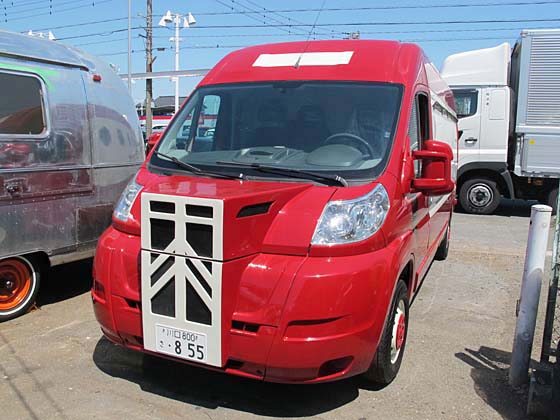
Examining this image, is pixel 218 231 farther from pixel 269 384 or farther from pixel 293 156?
pixel 269 384

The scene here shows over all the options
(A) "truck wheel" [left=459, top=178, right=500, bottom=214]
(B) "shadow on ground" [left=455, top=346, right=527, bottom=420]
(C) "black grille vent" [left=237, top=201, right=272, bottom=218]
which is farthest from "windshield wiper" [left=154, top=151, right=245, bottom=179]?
(A) "truck wheel" [left=459, top=178, right=500, bottom=214]

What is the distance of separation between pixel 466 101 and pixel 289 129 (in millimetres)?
8327

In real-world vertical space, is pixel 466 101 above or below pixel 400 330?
above

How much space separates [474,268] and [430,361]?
329cm

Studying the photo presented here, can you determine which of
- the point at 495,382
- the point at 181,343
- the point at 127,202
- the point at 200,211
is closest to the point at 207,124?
the point at 127,202

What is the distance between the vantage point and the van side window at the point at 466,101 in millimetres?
10969

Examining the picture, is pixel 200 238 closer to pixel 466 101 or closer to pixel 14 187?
pixel 14 187

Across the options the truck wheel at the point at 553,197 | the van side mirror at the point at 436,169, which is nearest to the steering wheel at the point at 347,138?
the van side mirror at the point at 436,169

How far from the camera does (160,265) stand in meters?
2.97

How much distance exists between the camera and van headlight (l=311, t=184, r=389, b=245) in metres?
3.00

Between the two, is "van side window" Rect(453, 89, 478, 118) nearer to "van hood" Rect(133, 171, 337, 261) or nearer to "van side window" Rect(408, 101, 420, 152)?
"van side window" Rect(408, 101, 420, 152)

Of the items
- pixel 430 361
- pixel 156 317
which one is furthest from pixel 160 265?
pixel 430 361

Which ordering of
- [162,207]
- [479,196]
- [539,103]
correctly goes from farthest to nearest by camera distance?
[479,196] → [539,103] → [162,207]

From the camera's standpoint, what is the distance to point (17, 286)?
488cm
